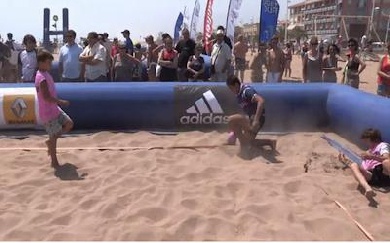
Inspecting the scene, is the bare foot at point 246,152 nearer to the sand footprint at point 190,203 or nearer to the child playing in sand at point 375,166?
the child playing in sand at point 375,166

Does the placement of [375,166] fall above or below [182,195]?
above

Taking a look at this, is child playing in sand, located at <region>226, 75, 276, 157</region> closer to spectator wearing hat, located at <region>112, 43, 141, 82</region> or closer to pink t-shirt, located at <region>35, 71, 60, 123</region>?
pink t-shirt, located at <region>35, 71, 60, 123</region>

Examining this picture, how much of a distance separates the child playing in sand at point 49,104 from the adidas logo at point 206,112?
86.9 inches

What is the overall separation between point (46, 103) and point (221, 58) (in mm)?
4586

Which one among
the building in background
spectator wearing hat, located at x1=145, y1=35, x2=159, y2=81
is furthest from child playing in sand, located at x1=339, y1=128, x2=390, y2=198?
the building in background

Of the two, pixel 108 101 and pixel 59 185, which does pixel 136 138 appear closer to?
pixel 108 101

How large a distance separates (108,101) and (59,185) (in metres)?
2.49

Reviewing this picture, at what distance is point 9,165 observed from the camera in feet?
16.6

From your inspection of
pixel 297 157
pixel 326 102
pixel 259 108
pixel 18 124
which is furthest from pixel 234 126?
pixel 18 124

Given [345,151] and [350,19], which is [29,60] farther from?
[350,19]

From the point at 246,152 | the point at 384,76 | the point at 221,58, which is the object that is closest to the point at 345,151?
the point at 246,152

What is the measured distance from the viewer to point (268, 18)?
11.1 meters

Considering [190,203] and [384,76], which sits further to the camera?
[384,76]

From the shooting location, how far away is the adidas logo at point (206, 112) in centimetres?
677
